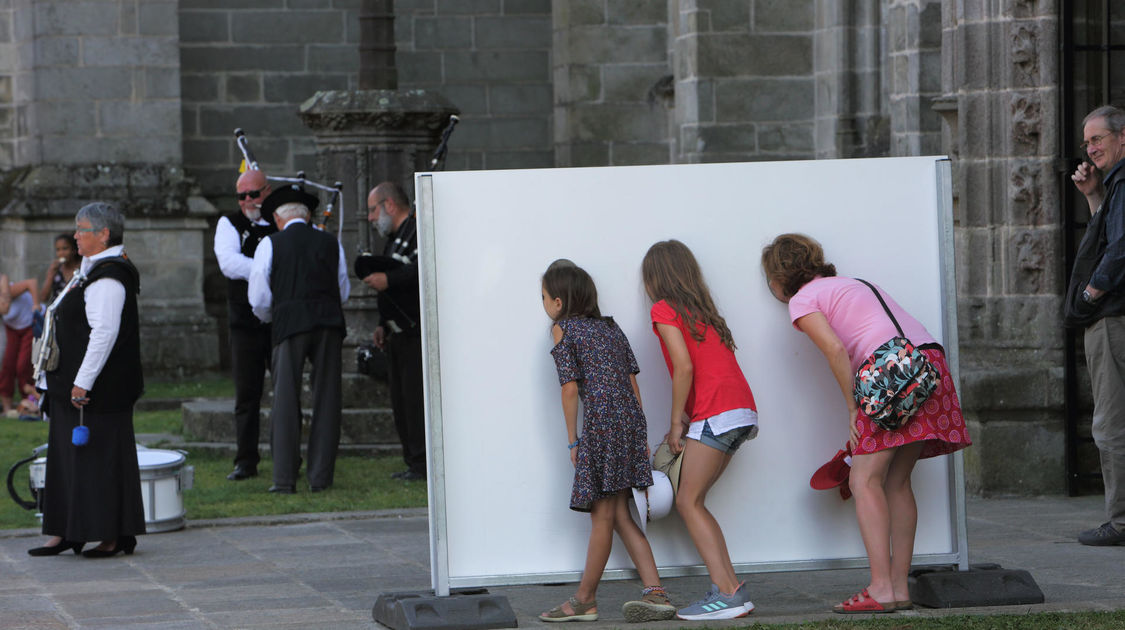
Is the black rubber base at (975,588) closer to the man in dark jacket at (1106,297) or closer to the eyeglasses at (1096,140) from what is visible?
the man in dark jacket at (1106,297)

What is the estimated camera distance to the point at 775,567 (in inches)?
254

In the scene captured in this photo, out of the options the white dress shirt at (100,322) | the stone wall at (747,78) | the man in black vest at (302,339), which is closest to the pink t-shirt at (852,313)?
the white dress shirt at (100,322)

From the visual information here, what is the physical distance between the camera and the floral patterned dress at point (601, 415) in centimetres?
→ 611

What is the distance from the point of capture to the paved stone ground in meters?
6.68

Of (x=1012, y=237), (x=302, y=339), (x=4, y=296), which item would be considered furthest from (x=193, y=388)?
(x=1012, y=237)

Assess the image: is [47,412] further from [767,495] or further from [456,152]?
[456,152]

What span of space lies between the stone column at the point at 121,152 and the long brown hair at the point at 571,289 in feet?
37.5

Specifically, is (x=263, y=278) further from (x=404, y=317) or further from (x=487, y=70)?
(x=487, y=70)

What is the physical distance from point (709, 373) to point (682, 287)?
0.30 m

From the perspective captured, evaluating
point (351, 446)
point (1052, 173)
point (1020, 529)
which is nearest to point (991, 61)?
point (1052, 173)

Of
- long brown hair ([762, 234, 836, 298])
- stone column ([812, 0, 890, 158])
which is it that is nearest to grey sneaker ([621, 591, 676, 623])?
long brown hair ([762, 234, 836, 298])

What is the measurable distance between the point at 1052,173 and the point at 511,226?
400 cm

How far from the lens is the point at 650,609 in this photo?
624 cm

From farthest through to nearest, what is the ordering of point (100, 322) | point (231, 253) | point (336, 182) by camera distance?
point (336, 182)
point (231, 253)
point (100, 322)
